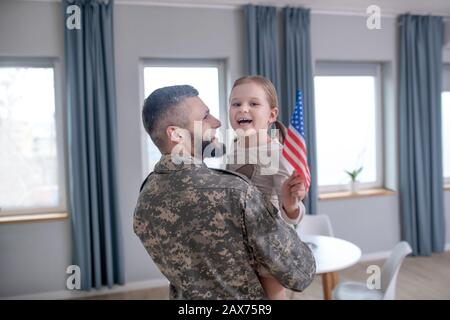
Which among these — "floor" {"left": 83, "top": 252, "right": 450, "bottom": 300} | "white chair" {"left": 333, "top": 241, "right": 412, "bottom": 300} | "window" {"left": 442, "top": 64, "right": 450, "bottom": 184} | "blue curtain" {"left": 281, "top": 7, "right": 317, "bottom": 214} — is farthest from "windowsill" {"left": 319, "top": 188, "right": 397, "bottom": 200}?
"white chair" {"left": 333, "top": 241, "right": 412, "bottom": 300}

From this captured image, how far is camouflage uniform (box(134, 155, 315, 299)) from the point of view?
856 mm

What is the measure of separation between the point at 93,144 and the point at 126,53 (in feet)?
2.44

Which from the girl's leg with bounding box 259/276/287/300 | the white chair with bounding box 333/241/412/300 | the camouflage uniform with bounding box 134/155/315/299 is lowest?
the white chair with bounding box 333/241/412/300

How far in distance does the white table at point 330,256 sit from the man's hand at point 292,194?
1.32 meters

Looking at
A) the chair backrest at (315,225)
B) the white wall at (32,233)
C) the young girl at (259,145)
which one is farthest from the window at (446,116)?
the young girl at (259,145)

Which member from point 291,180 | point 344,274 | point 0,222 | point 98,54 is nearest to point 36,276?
point 0,222

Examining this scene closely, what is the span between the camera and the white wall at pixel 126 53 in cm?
321

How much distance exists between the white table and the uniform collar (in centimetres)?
146

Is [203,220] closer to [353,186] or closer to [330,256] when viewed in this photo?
[330,256]

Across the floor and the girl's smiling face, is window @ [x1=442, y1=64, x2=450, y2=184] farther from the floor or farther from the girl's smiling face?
the girl's smiling face

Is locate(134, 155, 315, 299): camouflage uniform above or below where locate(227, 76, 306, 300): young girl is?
below

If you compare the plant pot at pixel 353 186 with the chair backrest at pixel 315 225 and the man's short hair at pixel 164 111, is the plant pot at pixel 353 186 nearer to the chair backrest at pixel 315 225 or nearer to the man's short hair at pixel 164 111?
the chair backrest at pixel 315 225

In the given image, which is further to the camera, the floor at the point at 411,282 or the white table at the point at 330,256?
the floor at the point at 411,282

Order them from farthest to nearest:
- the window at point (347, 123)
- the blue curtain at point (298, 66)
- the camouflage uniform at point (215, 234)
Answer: the window at point (347, 123), the blue curtain at point (298, 66), the camouflage uniform at point (215, 234)
